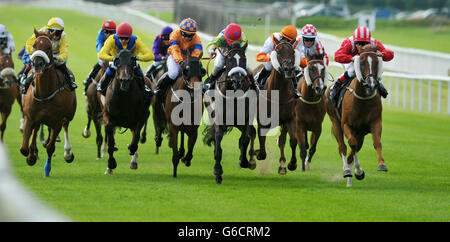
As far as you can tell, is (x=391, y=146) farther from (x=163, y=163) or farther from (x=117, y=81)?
(x=117, y=81)

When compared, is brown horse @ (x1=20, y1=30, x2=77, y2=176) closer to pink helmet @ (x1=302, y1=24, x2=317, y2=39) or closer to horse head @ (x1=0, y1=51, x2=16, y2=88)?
horse head @ (x1=0, y1=51, x2=16, y2=88)

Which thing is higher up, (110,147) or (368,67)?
(368,67)

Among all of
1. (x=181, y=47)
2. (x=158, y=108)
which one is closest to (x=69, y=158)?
(x=158, y=108)

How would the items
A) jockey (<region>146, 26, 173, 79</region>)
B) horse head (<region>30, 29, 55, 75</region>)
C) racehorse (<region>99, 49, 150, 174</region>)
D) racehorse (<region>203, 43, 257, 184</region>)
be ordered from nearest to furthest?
racehorse (<region>203, 43, 257, 184</region>) < horse head (<region>30, 29, 55, 75</region>) < racehorse (<region>99, 49, 150, 174</region>) < jockey (<region>146, 26, 173, 79</region>)

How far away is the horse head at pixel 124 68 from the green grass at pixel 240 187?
1398mm

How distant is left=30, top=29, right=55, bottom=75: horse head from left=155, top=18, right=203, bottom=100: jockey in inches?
73.0

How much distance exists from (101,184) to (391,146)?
802cm

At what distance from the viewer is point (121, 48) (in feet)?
42.4

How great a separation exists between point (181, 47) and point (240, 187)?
8.46 feet

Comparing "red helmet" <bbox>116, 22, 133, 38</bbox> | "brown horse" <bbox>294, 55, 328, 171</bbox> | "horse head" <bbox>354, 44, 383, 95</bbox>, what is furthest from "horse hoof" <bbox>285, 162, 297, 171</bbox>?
"red helmet" <bbox>116, 22, 133, 38</bbox>

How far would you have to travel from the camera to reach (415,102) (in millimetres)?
24719

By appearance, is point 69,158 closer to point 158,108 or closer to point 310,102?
point 158,108

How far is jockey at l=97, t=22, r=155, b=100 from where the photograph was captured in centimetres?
1269
